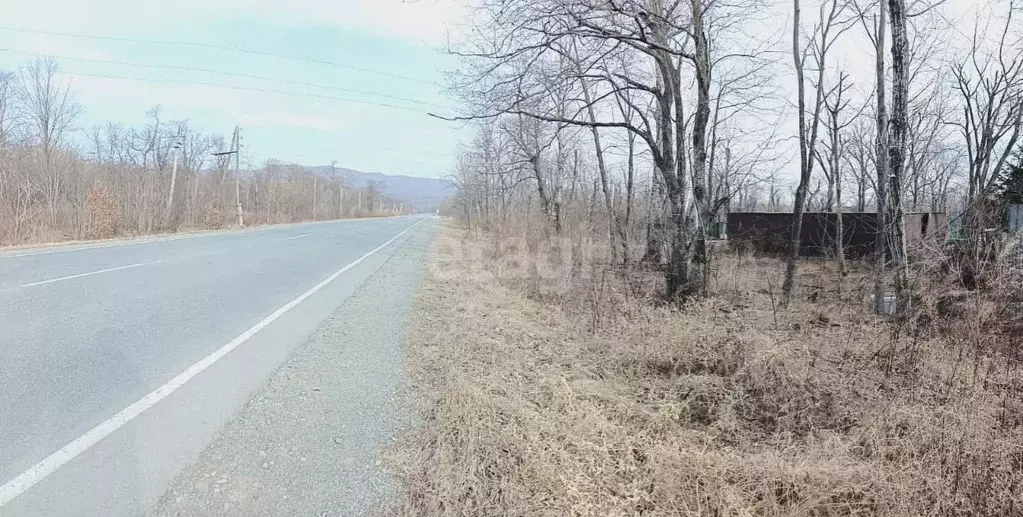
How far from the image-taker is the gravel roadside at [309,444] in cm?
250

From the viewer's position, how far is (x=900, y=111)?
7.13m

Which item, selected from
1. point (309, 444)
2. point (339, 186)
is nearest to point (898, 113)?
point (309, 444)

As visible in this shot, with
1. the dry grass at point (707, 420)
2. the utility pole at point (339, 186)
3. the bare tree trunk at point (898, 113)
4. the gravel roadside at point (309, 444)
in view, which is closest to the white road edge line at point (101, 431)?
the gravel roadside at point (309, 444)

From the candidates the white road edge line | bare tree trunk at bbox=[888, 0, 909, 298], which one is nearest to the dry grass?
bare tree trunk at bbox=[888, 0, 909, 298]

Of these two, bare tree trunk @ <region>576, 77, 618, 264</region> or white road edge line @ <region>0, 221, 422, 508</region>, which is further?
bare tree trunk @ <region>576, 77, 618, 264</region>

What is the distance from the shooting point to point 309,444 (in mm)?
3102

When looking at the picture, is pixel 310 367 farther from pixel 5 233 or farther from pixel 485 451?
pixel 5 233

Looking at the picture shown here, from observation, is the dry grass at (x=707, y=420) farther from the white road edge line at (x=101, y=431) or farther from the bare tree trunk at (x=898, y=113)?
the white road edge line at (x=101, y=431)

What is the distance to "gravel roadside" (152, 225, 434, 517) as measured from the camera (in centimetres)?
250

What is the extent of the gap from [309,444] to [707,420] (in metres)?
2.74

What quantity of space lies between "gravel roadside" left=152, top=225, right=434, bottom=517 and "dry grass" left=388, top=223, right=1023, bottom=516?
0.23 metres

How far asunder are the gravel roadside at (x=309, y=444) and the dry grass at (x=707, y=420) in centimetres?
23

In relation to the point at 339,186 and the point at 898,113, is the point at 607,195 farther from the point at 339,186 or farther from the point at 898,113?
the point at 339,186

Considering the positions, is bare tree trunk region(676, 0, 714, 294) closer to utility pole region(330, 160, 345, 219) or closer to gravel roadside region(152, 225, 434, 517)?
gravel roadside region(152, 225, 434, 517)
